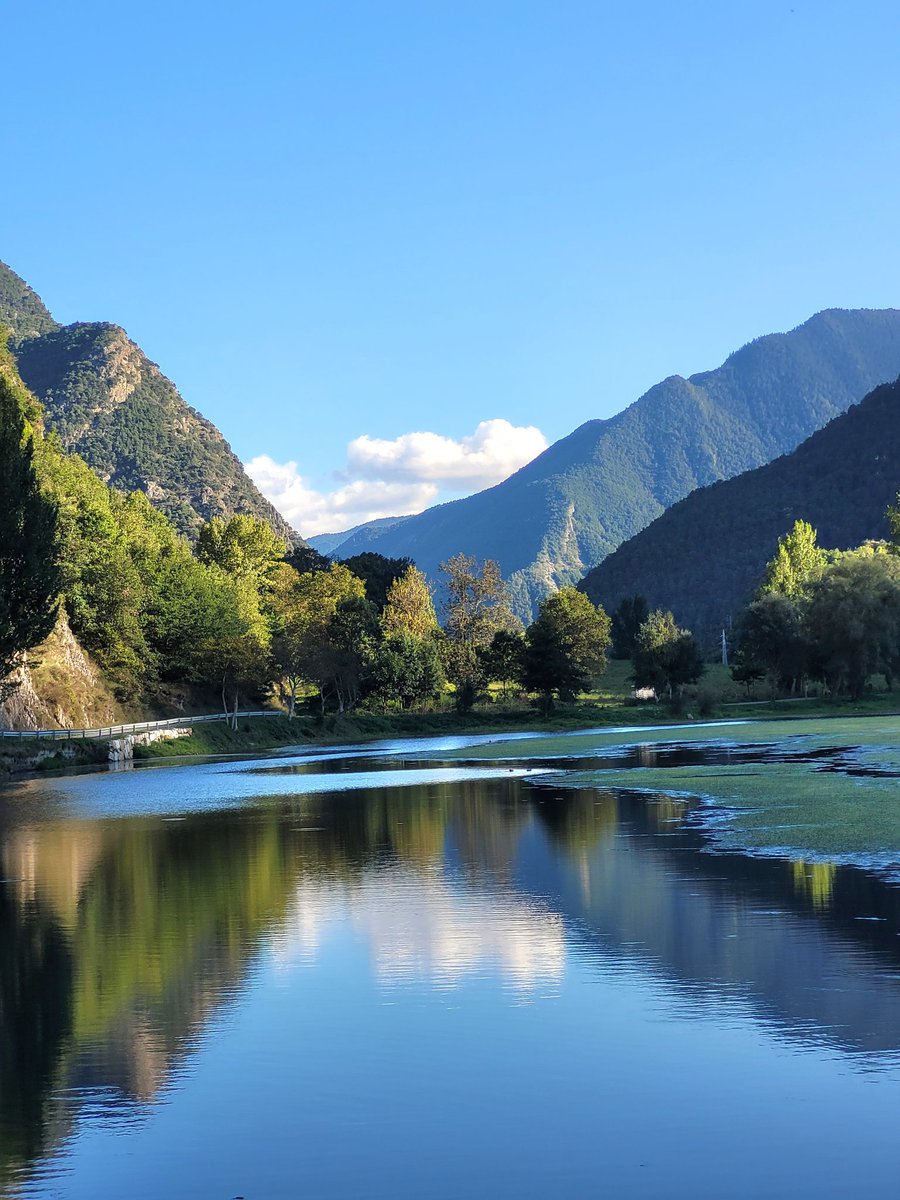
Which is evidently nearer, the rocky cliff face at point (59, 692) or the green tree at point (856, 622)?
the rocky cliff face at point (59, 692)

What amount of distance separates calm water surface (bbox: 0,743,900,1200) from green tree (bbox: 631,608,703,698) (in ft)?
281

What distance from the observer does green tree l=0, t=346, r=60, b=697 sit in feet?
159

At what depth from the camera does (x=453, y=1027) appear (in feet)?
37.5

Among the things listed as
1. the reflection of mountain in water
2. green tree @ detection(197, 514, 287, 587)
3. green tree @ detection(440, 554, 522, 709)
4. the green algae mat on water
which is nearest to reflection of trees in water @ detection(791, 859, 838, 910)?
the reflection of mountain in water

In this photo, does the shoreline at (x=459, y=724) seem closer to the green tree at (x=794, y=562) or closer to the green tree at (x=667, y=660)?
the green tree at (x=667, y=660)

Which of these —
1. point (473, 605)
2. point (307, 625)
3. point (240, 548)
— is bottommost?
point (307, 625)

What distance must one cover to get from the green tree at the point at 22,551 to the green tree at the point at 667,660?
64840 mm

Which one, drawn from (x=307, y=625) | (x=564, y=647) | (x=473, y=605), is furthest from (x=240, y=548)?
(x=564, y=647)

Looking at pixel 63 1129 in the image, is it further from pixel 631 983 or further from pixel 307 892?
pixel 307 892

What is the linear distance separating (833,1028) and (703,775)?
28946mm

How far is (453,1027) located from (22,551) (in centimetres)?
4081

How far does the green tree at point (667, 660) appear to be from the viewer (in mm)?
107125

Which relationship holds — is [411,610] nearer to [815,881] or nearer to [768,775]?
[768,775]

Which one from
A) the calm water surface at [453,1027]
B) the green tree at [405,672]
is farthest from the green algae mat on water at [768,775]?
the green tree at [405,672]
